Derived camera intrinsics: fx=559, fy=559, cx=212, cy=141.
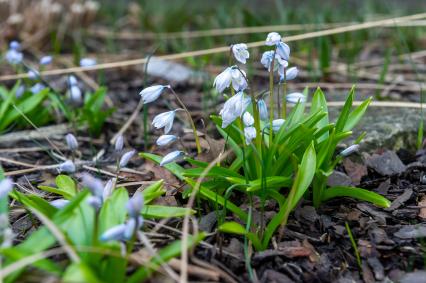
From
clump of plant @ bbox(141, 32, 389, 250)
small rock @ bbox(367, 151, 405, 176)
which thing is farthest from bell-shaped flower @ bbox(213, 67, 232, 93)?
small rock @ bbox(367, 151, 405, 176)

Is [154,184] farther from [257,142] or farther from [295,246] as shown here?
[295,246]

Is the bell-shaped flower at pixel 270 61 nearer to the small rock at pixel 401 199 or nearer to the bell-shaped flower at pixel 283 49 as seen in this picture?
the bell-shaped flower at pixel 283 49

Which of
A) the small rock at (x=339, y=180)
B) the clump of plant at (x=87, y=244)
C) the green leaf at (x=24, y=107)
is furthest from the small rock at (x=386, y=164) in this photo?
the green leaf at (x=24, y=107)

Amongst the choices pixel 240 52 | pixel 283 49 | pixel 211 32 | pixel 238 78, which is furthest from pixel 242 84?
pixel 211 32

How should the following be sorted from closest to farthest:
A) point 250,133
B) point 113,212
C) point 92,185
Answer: point 92,185
point 113,212
point 250,133

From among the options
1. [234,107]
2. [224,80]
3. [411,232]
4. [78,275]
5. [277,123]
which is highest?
[224,80]

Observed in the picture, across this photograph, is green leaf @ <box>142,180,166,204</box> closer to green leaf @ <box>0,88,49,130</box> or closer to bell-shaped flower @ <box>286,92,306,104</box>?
bell-shaped flower @ <box>286,92,306,104</box>

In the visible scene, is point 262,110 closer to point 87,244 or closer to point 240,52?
point 240,52
